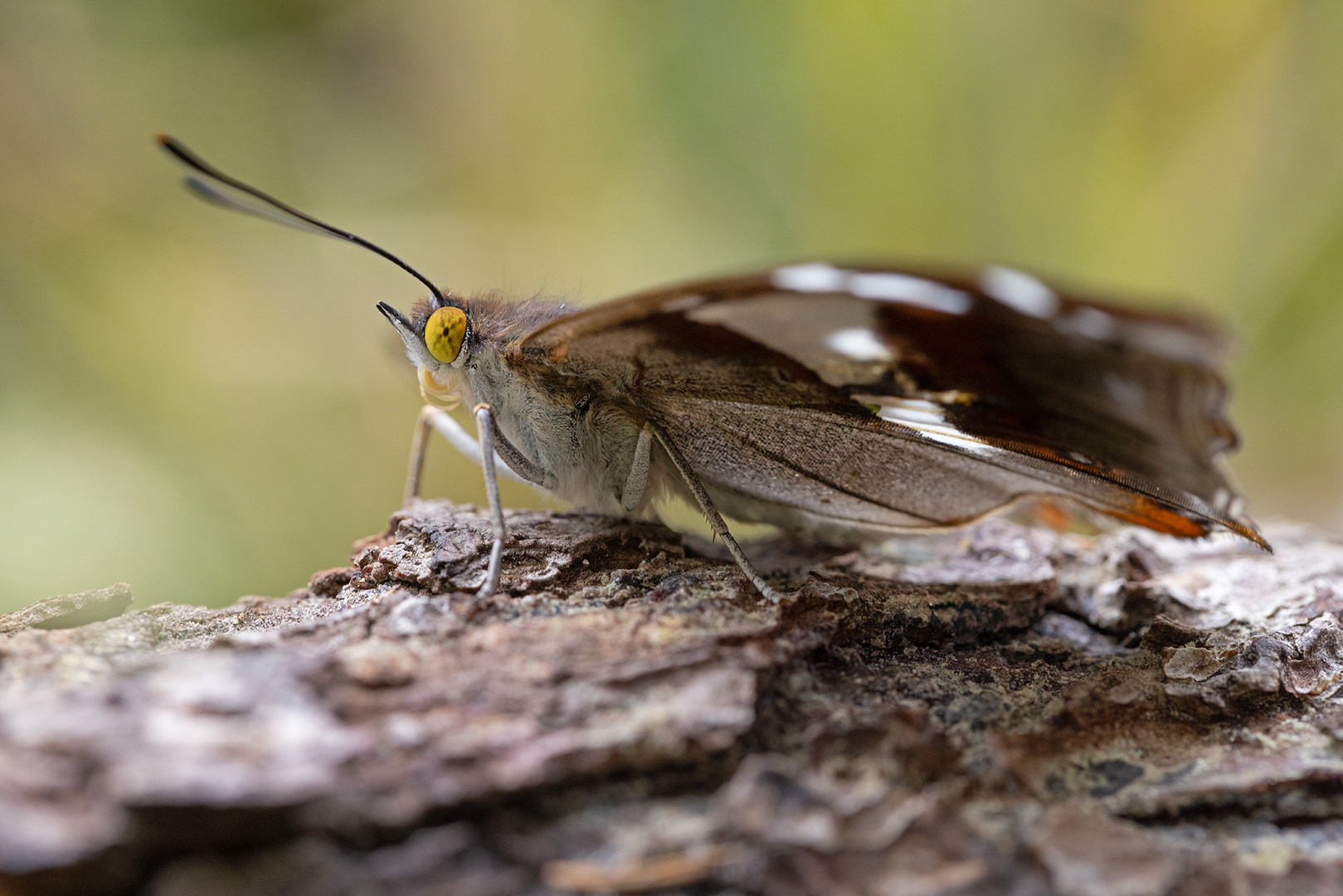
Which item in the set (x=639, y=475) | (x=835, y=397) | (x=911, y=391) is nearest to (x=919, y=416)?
(x=911, y=391)

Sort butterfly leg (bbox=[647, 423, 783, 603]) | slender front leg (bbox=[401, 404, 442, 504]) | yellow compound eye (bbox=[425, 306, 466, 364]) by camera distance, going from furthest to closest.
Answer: slender front leg (bbox=[401, 404, 442, 504]) → yellow compound eye (bbox=[425, 306, 466, 364]) → butterfly leg (bbox=[647, 423, 783, 603])

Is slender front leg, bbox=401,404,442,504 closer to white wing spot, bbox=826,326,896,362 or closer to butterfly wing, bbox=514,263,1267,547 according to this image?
butterfly wing, bbox=514,263,1267,547

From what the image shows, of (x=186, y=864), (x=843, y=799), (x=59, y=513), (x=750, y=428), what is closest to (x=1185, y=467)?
(x=750, y=428)

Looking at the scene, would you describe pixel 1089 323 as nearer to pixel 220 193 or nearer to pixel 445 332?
pixel 445 332

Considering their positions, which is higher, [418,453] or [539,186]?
[539,186]

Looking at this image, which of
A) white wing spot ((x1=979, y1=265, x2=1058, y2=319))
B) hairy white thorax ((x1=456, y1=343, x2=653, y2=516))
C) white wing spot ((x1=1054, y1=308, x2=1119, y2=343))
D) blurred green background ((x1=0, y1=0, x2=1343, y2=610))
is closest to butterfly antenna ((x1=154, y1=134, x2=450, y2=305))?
hairy white thorax ((x1=456, y1=343, x2=653, y2=516))

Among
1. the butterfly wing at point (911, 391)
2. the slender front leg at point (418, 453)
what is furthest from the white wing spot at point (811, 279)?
the slender front leg at point (418, 453)

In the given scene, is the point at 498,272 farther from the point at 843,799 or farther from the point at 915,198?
the point at 843,799
